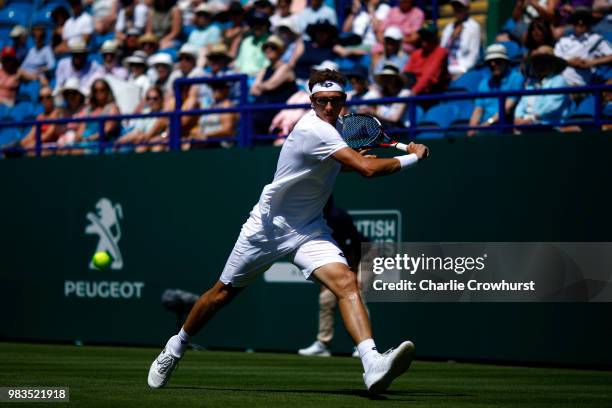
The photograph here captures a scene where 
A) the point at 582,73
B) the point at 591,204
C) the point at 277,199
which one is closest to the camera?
the point at 277,199

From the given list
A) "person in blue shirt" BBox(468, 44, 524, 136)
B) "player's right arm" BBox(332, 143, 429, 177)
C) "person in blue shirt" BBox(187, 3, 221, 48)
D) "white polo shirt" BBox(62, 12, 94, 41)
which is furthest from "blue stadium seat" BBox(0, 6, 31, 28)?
"player's right arm" BBox(332, 143, 429, 177)

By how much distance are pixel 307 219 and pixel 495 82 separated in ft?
20.8

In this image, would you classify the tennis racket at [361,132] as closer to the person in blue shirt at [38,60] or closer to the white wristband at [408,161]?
the white wristband at [408,161]

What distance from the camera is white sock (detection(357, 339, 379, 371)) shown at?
825 cm

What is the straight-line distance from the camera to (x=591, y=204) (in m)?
13.0

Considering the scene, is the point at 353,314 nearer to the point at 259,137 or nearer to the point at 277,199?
the point at 277,199

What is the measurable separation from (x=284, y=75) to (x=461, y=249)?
432 cm

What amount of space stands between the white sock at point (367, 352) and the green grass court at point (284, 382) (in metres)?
0.28

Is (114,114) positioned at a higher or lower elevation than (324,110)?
lower

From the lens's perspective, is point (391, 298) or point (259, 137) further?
point (259, 137)

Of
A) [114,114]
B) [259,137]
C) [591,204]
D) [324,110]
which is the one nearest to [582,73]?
[591,204]

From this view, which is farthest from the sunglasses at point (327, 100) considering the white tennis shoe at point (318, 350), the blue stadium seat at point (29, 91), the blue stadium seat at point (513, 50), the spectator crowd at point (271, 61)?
the blue stadium seat at point (29, 91)

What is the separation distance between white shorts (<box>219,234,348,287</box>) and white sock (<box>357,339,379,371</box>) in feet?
2.44

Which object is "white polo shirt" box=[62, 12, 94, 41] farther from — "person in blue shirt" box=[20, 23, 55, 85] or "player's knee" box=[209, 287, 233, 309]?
"player's knee" box=[209, 287, 233, 309]
